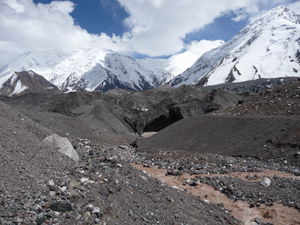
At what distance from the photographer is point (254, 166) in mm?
25344

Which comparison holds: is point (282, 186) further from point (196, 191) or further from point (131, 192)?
point (131, 192)

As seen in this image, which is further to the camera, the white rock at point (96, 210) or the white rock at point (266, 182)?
the white rock at point (266, 182)

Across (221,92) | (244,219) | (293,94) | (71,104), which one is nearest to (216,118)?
(293,94)

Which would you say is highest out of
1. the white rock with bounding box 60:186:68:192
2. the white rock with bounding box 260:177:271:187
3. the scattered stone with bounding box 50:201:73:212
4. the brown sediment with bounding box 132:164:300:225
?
the white rock with bounding box 60:186:68:192

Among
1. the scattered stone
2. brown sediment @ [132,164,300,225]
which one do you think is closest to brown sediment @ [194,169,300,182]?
brown sediment @ [132,164,300,225]

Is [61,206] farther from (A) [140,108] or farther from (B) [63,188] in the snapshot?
(A) [140,108]

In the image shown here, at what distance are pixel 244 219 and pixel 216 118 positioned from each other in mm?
21683

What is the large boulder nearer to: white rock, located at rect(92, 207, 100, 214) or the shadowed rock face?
white rock, located at rect(92, 207, 100, 214)

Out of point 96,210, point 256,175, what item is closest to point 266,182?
point 256,175

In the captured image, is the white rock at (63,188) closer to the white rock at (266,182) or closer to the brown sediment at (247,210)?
the brown sediment at (247,210)

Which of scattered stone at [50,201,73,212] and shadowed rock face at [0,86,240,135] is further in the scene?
shadowed rock face at [0,86,240,135]

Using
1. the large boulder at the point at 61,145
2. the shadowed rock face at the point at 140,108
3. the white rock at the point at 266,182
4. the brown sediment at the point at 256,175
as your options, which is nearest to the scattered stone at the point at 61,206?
the large boulder at the point at 61,145

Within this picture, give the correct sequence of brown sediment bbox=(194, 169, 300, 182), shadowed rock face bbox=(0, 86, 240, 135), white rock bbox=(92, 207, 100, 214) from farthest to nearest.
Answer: shadowed rock face bbox=(0, 86, 240, 135) → brown sediment bbox=(194, 169, 300, 182) → white rock bbox=(92, 207, 100, 214)

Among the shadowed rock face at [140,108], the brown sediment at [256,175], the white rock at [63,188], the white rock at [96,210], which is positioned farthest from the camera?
the shadowed rock face at [140,108]
